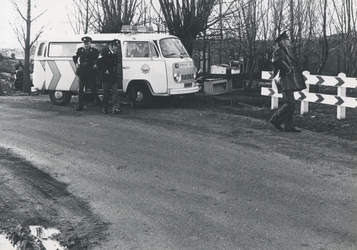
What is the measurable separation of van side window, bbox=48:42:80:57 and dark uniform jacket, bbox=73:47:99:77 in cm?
130

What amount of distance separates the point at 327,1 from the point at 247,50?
→ 350 centimetres

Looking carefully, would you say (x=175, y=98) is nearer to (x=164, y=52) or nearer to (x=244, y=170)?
(x=164, y=52)

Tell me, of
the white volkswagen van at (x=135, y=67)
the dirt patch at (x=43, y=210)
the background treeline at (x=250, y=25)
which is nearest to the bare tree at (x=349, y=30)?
the background treeline at (x=250, y=25)

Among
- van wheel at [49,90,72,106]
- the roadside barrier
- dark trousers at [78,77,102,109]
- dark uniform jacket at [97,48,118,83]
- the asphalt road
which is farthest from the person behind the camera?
van wheel at [49,90,72,106]

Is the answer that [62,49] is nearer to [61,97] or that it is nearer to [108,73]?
[61,97]

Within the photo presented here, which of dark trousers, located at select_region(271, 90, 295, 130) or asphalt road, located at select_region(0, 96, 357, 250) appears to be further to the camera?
dark trousers, located at select_region(271, 90, 295, 130)

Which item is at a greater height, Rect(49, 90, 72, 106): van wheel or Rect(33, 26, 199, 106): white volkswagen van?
Rect(33, 26, 199, 106): white volkswagen van

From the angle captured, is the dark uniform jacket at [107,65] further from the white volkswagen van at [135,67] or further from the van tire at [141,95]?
the van tire at [141,95]

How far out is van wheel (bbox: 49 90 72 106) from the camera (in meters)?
17.3

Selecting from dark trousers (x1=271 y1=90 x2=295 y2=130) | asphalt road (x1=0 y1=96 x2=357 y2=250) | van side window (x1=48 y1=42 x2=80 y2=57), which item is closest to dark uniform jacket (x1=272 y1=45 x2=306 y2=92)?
dark trousers (x1=271 y1=90 x2=295 y2=130)

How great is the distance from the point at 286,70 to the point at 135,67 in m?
5.47

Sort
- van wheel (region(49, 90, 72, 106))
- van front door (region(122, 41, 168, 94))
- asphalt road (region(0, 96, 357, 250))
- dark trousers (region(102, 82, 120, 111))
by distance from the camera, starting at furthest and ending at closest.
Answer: van wheel (region(49, 90, 72, 106)) → van front door (region(122, 41, 168, 94)) → dark trousers (region(102, 82, 120, 111)) → asphalt road (region(0, 96, 357, 250))

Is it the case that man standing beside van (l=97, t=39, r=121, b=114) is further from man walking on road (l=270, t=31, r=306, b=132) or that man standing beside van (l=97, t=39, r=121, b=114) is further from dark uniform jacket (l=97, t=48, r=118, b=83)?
man walking on road (l=270, t=31, r=306, b=132)

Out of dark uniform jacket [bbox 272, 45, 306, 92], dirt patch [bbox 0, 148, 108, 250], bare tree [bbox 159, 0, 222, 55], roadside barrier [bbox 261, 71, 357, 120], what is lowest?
dirt patch [bbox 0, 148, 108, 250]
